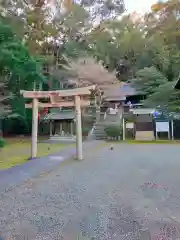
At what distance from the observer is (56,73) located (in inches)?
820

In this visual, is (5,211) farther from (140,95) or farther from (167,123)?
(140,95)

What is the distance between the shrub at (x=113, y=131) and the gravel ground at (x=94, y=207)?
9.98 m

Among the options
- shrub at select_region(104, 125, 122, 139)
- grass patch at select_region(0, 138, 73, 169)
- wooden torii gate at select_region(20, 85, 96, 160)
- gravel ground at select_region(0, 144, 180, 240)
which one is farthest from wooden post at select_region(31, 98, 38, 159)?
shrub at select_region(104, 125, 122, 139)

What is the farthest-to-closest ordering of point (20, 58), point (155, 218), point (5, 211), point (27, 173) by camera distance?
point (20, 58)
point (27, 173)
point (5, 211)
point (155, 218)

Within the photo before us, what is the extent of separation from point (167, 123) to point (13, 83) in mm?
9731

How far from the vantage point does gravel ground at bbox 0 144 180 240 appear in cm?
268

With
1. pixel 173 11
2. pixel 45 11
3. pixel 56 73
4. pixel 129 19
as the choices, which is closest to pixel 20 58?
pixel 56 73

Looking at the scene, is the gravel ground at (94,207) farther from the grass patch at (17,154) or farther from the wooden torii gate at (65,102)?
the wooden torii gate at (65,102)

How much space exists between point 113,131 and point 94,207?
498 inches

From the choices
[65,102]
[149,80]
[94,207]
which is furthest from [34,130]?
[149,80]

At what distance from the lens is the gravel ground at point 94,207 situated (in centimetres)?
268

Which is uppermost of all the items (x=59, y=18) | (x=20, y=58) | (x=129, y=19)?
(x=129, y=19)

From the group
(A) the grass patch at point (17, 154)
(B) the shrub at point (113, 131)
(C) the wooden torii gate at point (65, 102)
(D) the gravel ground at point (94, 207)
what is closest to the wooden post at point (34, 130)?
(C) the wooden torii gate at point (65, 102)

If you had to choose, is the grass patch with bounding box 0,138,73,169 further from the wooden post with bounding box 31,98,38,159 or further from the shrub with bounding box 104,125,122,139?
the shrub with bounding box 104,125,122,139
